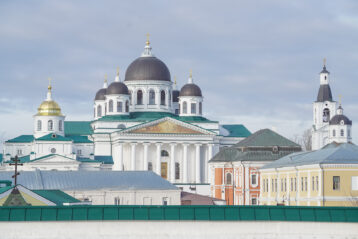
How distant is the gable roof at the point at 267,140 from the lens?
321ft

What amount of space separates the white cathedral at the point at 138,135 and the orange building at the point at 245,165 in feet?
38.3

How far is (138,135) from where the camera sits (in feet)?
368

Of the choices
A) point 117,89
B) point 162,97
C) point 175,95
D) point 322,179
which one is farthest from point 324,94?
point 322,179

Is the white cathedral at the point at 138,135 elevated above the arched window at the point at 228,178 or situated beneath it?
elevated above

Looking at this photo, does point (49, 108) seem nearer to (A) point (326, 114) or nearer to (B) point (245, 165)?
(B) point (245, 165)

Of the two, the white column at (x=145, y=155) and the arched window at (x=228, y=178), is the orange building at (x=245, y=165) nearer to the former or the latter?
the arched window at (x=228, y=178)

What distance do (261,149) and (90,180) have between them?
70.1 feet

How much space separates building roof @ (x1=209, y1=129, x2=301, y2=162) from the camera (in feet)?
315

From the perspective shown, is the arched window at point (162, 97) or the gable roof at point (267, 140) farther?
the arched window at point (162, 97)

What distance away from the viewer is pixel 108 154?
115 m

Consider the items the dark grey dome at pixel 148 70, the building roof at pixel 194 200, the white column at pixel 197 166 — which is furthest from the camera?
the dark grey dome at pixel 148 70

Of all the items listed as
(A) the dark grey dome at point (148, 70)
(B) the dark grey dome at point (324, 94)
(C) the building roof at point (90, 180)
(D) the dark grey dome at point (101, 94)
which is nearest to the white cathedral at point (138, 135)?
(A) the dark grey dome at point (148, 70)

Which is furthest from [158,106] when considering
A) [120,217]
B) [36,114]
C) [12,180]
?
[120,217]

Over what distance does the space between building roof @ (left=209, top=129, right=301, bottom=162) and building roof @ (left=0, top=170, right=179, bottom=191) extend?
14471mm
